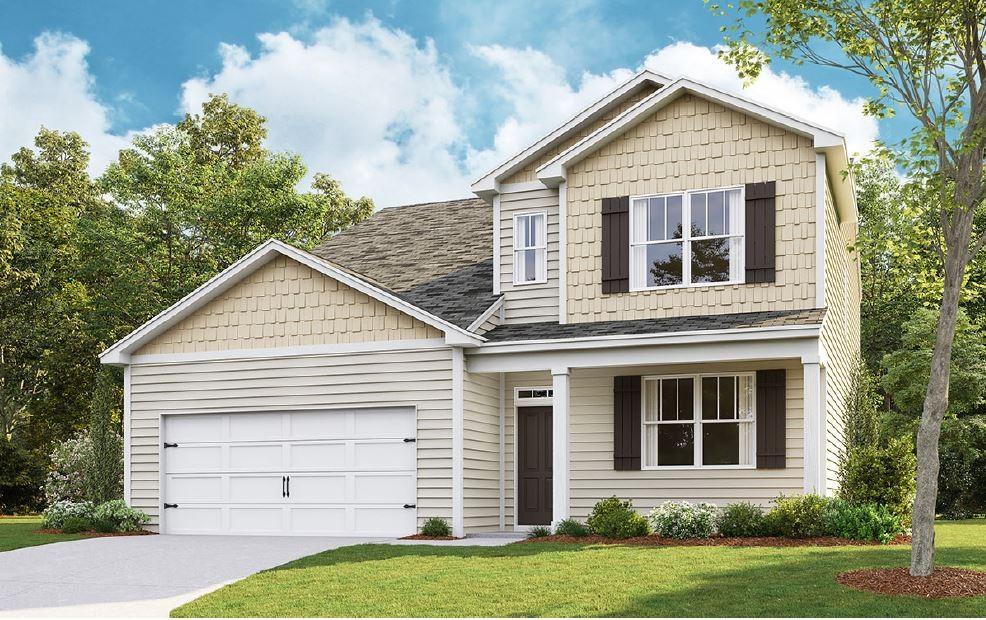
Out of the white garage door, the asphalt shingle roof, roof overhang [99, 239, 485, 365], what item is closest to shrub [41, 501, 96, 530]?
the white garage door

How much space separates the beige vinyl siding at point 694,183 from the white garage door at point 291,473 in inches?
153

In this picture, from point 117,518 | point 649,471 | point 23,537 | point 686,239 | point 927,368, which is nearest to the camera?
point 649,471

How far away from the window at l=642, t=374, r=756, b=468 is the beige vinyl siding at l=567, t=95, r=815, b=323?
116 cm

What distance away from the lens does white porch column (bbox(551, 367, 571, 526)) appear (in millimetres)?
17141

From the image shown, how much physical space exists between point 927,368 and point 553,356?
1649 cm

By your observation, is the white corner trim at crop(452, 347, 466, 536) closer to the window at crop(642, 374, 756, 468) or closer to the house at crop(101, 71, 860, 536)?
the house at crop(101, 71, 860, 536)

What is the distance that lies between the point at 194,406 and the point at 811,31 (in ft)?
40.4

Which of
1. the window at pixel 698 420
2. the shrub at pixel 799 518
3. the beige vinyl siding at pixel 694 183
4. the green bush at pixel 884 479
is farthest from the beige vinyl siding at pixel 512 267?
the green bush at pixel 884 479

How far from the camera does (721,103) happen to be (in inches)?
701

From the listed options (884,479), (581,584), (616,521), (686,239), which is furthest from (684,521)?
(686,239)

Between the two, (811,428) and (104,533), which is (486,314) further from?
(104,533)

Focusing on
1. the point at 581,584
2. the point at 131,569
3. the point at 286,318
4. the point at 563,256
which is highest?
the point at 563,256

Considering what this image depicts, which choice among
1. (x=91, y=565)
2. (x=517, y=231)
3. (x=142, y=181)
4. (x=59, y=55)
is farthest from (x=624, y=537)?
(x=59, y=55)

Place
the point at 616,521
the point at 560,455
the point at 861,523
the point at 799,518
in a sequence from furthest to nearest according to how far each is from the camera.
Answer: the point at 560,455 < the point at 616,521 < the point at 799,518 < the point at 861,523
